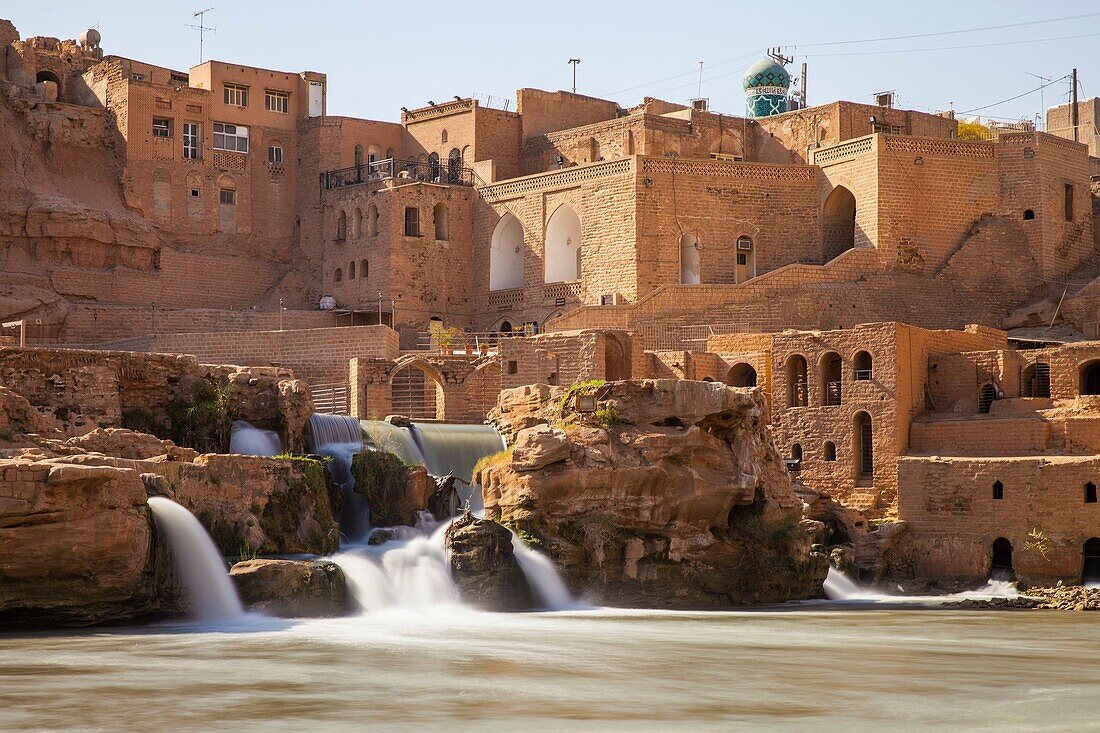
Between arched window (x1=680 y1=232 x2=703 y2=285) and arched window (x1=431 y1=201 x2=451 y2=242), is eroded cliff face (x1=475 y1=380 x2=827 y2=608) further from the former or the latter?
arched window (x1=431 y1=201 x2=451 y2=242)

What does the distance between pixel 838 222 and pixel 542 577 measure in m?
24.3

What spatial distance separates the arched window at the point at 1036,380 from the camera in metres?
37.4

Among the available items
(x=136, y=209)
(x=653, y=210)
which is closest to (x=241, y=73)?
(x=136, y=209)

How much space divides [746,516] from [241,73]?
28.1 metres

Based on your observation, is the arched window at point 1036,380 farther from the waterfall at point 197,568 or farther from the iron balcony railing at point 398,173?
the iron balcony railing at point 398,173

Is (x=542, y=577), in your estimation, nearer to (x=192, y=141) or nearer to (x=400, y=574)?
(x=400, y=574)

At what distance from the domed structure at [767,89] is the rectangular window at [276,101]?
14.7 m

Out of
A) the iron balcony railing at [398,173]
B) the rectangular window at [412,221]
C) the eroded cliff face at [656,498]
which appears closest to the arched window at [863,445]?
the eroded cliff face at [656,498]

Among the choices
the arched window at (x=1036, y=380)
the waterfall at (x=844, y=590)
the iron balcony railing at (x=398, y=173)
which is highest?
the iron balcony railing at (x=398, y=173)

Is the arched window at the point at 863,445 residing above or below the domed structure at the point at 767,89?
below

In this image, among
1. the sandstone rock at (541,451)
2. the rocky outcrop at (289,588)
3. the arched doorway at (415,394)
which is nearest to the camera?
the rocky outcrop at (289,588)

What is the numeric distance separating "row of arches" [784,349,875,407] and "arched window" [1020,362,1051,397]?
3452 mm

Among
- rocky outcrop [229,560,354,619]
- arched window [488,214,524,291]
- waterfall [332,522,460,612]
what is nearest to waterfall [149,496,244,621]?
rocky outcrop [229,560,354,619]

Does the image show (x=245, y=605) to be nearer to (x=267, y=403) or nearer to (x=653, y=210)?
(x=267, y=403)
